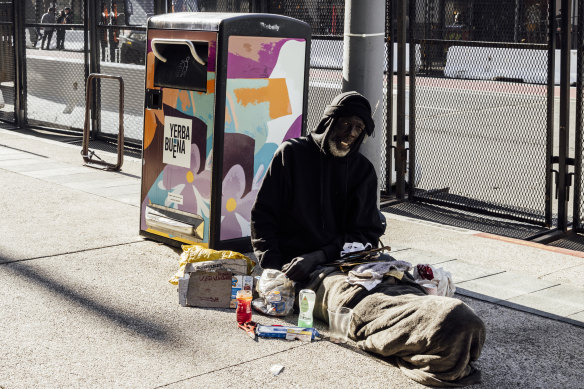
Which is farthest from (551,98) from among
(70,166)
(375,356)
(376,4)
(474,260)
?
(70,166)

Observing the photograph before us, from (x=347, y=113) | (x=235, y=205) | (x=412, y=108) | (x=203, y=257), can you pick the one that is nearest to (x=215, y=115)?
(x=235, y=205)

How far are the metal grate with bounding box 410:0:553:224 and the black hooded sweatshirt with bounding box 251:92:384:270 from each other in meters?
2.70

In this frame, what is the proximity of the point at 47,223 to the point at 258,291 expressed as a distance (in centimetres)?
266

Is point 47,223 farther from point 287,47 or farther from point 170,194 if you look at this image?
point 287,47

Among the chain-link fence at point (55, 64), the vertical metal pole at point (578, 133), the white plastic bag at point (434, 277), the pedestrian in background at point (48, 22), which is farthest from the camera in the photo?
the pedestrian in background at point (48, 22)

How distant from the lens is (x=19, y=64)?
504 inches

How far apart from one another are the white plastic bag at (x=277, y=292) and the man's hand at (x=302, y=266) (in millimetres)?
44

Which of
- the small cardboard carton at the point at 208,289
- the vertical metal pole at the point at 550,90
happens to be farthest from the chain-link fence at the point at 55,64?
the small cardboard carton at the point at 208,289

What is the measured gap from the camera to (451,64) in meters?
7.75

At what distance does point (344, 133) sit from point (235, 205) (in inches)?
60.2

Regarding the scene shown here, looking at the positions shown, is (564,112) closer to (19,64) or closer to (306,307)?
(306,307)

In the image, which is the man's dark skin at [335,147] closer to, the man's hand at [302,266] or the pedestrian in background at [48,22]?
the man's hand at [302,266]

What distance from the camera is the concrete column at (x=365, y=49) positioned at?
5.47m

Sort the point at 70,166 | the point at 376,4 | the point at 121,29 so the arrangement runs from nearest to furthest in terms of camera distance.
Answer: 1. the point at 376,4
2. the point at 70,166
3. the point at 121,29
